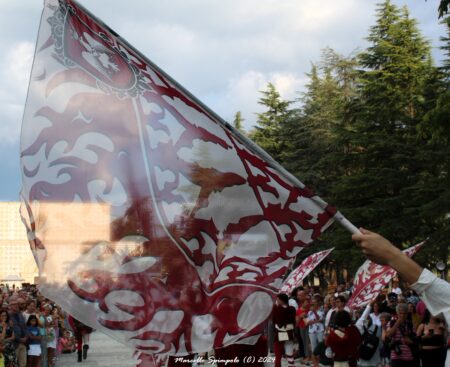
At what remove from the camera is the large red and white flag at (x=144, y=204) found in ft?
18.2

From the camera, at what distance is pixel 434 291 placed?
3514 millimetres

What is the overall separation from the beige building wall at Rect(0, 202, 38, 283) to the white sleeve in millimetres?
106264

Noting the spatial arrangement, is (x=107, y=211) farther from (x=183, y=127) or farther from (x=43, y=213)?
(x=183, y=127)

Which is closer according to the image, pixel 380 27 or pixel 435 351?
pixel 435 351

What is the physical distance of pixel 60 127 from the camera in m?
5.85

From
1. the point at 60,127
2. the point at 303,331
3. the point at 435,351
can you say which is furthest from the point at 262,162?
the point at 303,331

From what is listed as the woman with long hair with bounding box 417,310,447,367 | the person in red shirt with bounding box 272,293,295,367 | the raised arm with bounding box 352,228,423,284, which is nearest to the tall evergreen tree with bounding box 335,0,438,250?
the person in red shirt with bounding box 272,293,295,367

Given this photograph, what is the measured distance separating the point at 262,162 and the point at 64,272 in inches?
62.4

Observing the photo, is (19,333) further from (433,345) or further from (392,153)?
(392,153)

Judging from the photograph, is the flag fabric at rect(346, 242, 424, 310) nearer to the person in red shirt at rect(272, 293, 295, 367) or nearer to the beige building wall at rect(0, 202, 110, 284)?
the person in red shirt at rect(272, 293, 295, 367)

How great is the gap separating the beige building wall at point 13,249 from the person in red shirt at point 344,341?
96.6 m

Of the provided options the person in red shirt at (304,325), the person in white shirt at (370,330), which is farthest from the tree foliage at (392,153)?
the person in white shirt at (370,330)

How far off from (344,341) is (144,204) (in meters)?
8.43

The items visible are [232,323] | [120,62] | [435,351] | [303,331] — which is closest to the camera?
[232,323]
